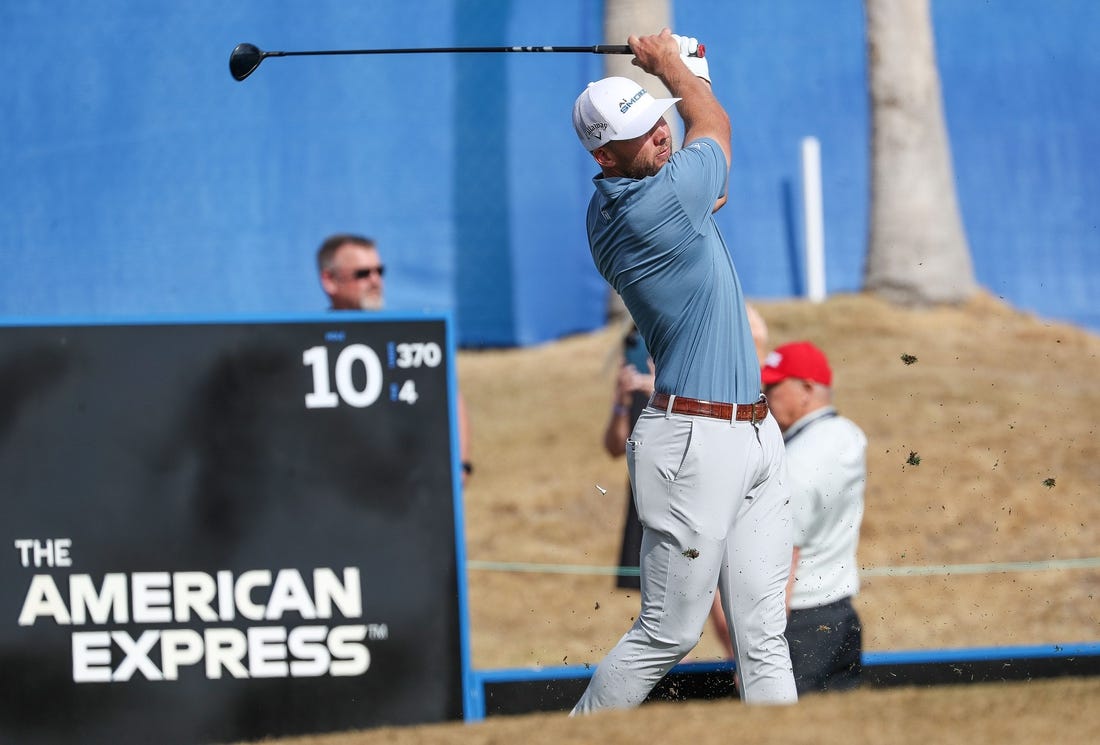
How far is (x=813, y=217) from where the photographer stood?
12.5m

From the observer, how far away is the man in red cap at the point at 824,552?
17.3ft

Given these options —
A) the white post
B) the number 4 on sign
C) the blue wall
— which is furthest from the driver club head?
the white post

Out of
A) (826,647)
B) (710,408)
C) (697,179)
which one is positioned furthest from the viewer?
(826,647)

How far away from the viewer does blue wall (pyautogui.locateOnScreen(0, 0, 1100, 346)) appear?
11.5m

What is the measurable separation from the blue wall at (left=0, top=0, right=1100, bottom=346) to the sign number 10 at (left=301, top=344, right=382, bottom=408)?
546 cm

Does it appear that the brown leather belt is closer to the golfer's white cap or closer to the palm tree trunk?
the golfer's white cap

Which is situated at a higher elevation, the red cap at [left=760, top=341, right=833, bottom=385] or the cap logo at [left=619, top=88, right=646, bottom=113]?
the cap logo at [left=619, top=88, right=646, bottom=113]

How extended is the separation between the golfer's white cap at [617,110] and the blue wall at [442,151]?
278 inches

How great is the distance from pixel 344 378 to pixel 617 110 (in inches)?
76.6

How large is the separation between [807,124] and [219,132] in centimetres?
480

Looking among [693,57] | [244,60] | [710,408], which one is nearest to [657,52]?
[693,57]

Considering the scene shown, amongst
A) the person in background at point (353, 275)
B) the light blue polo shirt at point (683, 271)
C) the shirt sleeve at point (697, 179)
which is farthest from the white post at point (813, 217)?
the shirt sleeve at point (697, 179)

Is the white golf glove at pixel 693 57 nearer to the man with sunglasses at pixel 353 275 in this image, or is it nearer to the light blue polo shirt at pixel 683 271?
the light blue polo shirt at pixel 683 271

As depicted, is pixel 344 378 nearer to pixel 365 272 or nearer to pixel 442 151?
pixel 365 272
